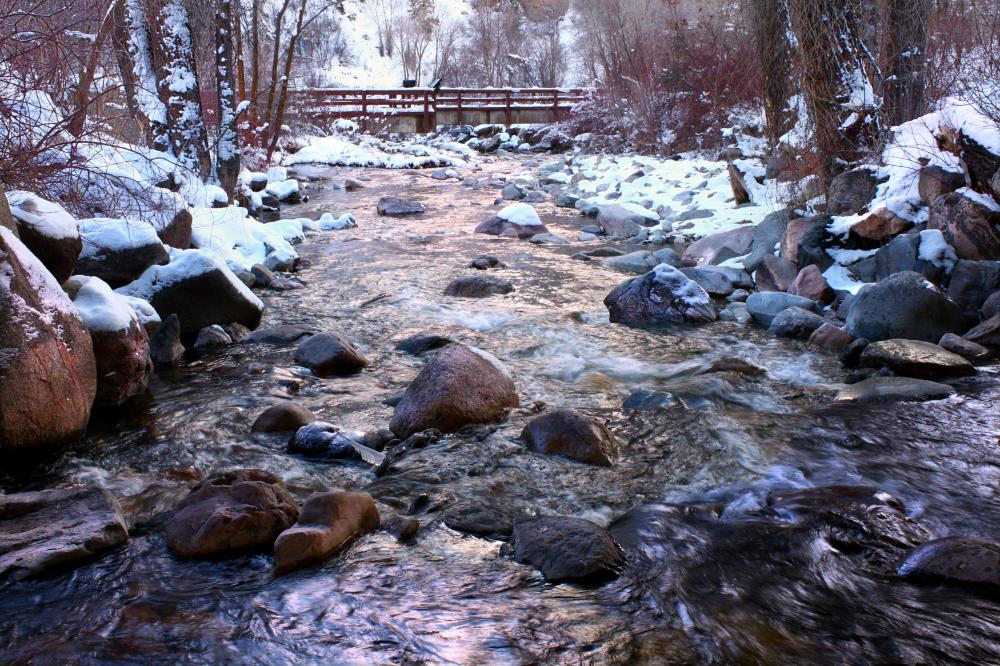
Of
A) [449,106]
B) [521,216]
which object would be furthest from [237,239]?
[449,106]

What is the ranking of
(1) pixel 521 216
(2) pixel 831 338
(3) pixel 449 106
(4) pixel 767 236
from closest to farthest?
(2) pixel 831 338
(4) pixel 767 236
(1) pixel 521 216
(3) pixel 449 106

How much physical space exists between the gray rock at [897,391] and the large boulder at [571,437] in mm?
1664

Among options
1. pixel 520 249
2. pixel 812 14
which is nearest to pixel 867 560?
pixel 812 14

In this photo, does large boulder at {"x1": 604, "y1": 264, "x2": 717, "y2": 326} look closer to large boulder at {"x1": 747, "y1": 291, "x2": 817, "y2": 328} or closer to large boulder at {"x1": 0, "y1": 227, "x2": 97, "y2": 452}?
large boulder at {"x1": 747, "y1": 291, "x2": 817, "y2": 328}

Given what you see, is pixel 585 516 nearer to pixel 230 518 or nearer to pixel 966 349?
pixel 230 518

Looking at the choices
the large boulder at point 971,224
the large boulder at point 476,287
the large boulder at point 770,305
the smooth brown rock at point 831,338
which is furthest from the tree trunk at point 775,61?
the smooth brown rock at point 831,338

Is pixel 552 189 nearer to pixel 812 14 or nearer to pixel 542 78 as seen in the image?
pixel 812 14

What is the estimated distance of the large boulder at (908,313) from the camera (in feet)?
18.6

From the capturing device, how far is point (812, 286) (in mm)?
6969

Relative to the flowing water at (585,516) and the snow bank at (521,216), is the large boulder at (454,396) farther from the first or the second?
the snow bank at (521,216)

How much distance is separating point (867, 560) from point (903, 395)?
202 cm

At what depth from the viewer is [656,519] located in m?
3.44

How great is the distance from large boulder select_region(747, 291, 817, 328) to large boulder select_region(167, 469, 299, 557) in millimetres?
4454

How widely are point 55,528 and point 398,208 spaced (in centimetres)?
1020
